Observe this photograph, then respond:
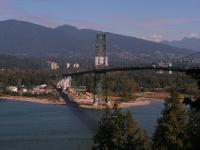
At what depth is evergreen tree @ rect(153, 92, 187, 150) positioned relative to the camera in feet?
18.0

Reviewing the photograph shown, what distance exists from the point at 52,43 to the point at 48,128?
106415 millimetres

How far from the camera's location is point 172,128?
557 cm

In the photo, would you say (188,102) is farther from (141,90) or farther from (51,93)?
(141,90)

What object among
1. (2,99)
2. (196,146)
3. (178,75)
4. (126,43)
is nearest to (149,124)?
(196,146)

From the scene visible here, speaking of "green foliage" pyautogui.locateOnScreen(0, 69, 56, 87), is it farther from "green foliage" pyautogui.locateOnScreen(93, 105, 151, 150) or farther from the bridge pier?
"green foliage" pyautogui.locateOnScreen(93, 105, 151, 150)

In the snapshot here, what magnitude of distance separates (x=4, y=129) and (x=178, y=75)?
65.2ft

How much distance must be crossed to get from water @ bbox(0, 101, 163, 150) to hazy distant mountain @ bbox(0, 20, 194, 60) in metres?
81.1

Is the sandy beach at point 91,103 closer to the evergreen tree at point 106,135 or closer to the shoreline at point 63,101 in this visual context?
the shoreline at point 63,101

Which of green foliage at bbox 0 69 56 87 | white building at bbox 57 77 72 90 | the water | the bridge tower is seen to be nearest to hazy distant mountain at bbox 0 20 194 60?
green foliage at bbox 0 69 56 87

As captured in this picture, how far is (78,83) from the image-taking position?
32.6 meters

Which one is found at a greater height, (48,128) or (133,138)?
(133,138)

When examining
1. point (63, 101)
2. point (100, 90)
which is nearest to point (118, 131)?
point (100, 90)

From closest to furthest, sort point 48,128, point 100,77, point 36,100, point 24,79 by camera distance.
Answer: point 48,128, point 100,77, point 36,100, point 24,79

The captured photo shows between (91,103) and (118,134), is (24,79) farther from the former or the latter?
(118,134)
